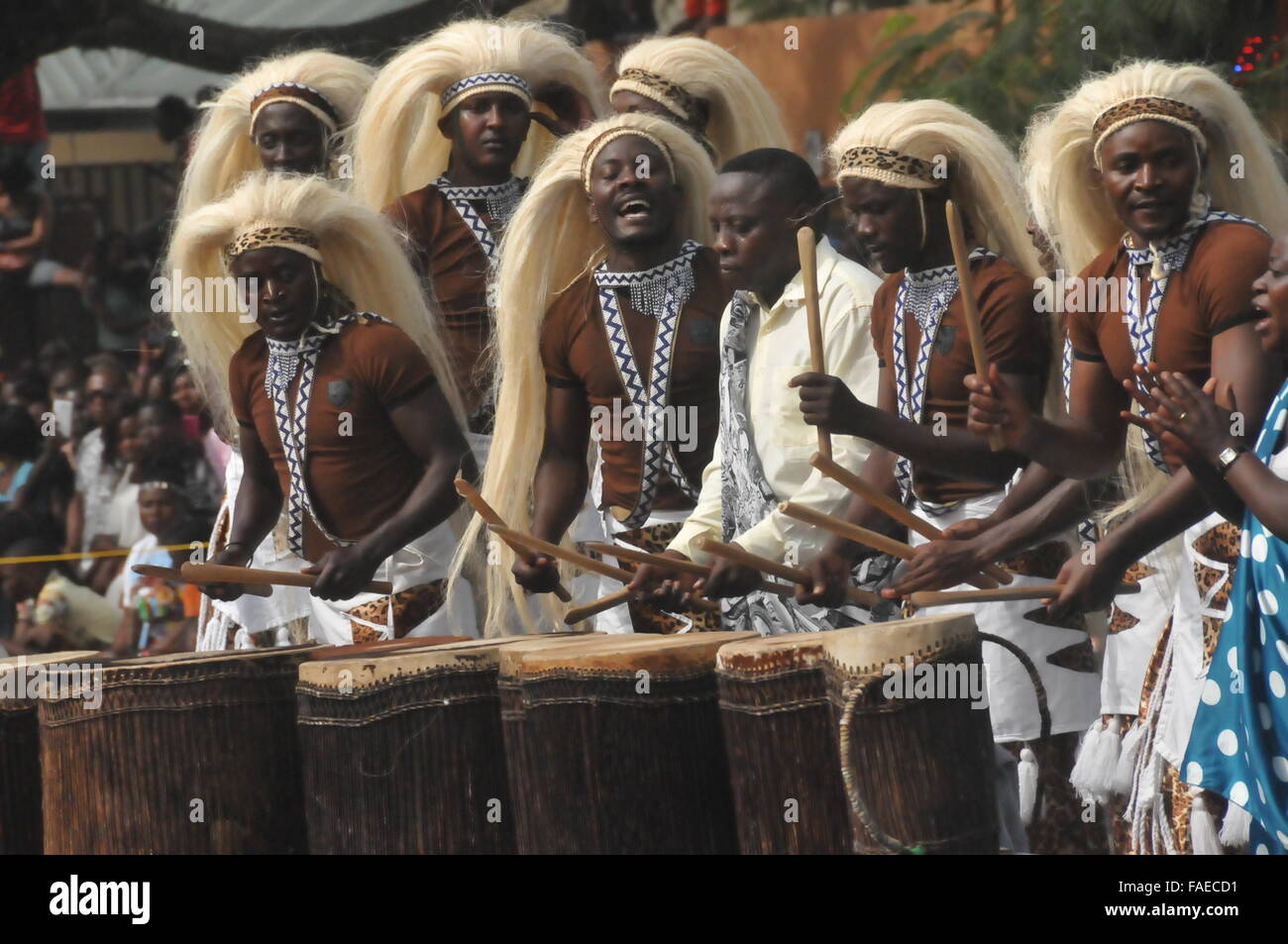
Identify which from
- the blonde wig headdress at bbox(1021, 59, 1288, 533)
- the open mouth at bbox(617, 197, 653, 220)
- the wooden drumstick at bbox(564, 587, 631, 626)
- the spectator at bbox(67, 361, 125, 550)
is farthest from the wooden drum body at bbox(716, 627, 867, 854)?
the spectator at bbox(67, 361, 125, 550)

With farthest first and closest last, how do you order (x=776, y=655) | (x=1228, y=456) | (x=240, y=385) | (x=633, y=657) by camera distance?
1. (x=240, y=385)
2. (x=633, y=657)
3. (x=776, y=655)
4. (x=1228, y=456)

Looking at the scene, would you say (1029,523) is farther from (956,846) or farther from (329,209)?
(329,209)

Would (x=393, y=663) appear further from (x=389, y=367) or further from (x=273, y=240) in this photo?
(x=273, y=240)

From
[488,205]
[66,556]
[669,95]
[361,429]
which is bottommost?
[361,429]

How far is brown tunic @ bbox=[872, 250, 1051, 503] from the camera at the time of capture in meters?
5.09

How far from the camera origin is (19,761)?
5273 mm

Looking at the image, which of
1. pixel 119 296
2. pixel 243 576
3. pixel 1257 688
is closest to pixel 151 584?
pixel 119 296

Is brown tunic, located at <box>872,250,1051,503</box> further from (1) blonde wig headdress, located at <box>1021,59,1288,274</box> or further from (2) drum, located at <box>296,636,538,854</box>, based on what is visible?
(2) drum, located at <box>296,636,538,854</box>

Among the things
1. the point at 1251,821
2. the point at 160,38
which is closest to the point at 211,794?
the point at 1251,821

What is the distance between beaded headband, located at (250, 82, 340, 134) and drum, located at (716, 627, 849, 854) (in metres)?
3.30

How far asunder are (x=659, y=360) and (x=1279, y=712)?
201cm

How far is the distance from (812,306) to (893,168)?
584 mm

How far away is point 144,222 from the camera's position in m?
11.7

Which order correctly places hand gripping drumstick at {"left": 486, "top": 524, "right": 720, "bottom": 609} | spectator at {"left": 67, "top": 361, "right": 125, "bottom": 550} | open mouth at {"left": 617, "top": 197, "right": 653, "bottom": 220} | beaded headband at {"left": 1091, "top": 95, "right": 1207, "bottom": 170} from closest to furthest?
beaded headband at {"left": 1091, "top": 95, "right": 1207, "bottom": 170} → hand gripping drumstick at {"left": 486, "top": 524, "right": 720, "bottom": 609} → open mouth at {"left": 617, "top": 197, "right": 653, "bottom": 220} → spectator at {"left": 67, "top": 361, "right": 125, "bottom": 550}
